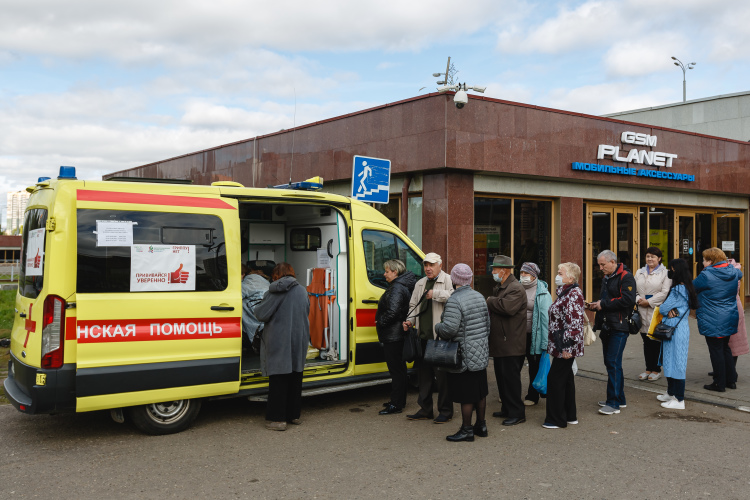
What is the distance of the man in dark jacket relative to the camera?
6.49m

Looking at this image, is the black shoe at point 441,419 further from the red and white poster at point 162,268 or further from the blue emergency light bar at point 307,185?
the blue emergency light bar at point 307,185

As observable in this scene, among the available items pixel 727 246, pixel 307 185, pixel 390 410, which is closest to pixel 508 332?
pixel 390 410

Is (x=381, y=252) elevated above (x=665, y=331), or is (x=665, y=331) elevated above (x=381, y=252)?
(x=381, y=252)

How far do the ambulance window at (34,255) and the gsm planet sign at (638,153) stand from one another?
1068cm

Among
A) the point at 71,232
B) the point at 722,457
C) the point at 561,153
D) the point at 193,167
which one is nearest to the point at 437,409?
the point at 722,457

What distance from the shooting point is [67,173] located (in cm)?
562

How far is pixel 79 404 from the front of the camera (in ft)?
17.1

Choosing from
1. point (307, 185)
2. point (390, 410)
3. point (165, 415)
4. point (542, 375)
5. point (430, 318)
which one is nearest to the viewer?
point (165, 415)

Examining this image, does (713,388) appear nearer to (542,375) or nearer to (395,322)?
(542,375)

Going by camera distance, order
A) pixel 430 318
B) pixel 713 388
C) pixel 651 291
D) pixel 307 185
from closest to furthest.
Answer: pixel 430 318
pixel 307 185
pixel 713 388
pixel 651 291

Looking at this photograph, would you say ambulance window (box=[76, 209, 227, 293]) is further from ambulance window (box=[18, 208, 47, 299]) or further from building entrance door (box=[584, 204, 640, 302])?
building entrance door (box=[584, 204, 640, 302])

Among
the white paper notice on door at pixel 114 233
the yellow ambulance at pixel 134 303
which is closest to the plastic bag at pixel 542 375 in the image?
the yellow ambulance at pixel 134 303

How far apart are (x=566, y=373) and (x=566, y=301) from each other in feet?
2.29

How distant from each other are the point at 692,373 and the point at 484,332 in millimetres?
4661
